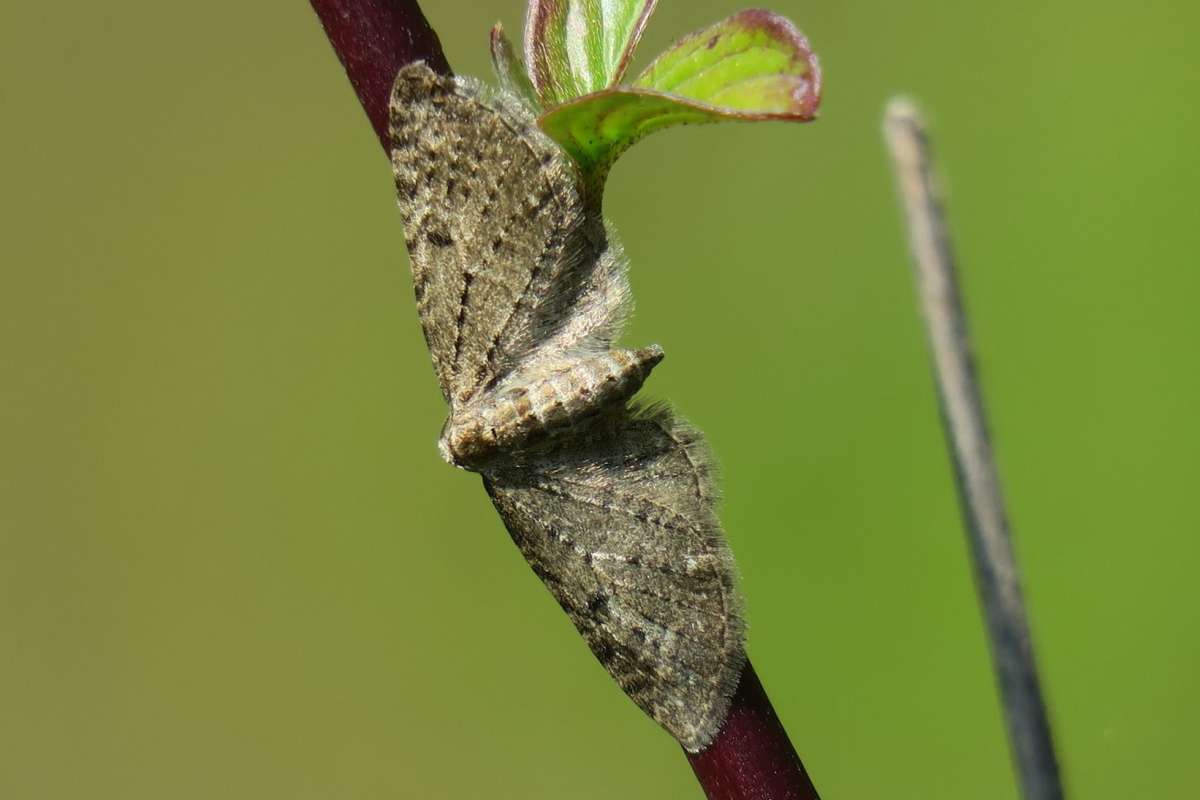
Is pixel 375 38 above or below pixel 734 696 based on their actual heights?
above

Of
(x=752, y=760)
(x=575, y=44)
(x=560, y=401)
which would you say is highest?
(x=575, y=44)

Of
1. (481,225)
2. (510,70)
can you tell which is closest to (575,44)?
(510,70)

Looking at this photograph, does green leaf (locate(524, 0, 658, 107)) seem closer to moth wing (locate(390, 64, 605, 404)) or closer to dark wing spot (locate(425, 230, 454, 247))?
moth wing (locate(390, 64, 605, 404))

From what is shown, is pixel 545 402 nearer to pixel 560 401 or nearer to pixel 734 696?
pixel 560 401

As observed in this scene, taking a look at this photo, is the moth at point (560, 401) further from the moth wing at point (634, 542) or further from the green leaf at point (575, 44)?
the green leaf at point (575, 44)

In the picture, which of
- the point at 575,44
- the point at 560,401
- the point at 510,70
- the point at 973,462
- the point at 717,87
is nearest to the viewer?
the point at 973,462

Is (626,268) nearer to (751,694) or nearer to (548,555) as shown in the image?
(548,555)

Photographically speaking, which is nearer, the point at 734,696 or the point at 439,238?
the point at 734,696
